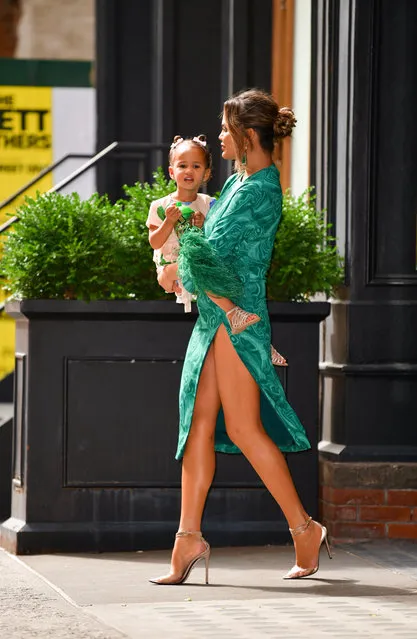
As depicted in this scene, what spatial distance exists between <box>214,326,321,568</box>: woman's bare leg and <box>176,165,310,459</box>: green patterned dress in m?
0.05

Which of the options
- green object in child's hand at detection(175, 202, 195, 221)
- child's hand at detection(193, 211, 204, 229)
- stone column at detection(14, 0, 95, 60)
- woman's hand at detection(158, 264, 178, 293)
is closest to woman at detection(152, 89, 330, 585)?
green object in child's hand at detection(175, 202, 195, 221)

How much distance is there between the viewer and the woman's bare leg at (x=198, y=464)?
6.44m

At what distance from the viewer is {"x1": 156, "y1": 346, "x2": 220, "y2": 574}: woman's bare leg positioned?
6.44 m

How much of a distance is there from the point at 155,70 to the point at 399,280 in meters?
6.76

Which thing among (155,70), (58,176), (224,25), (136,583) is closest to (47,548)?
(136,583)

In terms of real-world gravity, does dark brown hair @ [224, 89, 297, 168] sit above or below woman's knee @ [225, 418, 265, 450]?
above

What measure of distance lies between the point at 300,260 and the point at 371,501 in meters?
1.39

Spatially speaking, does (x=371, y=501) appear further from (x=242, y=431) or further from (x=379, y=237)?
(x=242, y=431)

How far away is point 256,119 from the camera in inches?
256

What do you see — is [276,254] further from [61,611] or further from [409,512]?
[61,611]

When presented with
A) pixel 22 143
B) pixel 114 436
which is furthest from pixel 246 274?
pixel 22 143

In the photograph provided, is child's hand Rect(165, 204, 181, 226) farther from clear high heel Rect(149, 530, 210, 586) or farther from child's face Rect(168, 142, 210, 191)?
clear high heel Rect(149, 530, 210, 586)

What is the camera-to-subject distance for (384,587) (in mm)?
6410

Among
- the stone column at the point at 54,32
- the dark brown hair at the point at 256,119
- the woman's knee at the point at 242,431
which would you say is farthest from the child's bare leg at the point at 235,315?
the stone column at the point at 54,32
